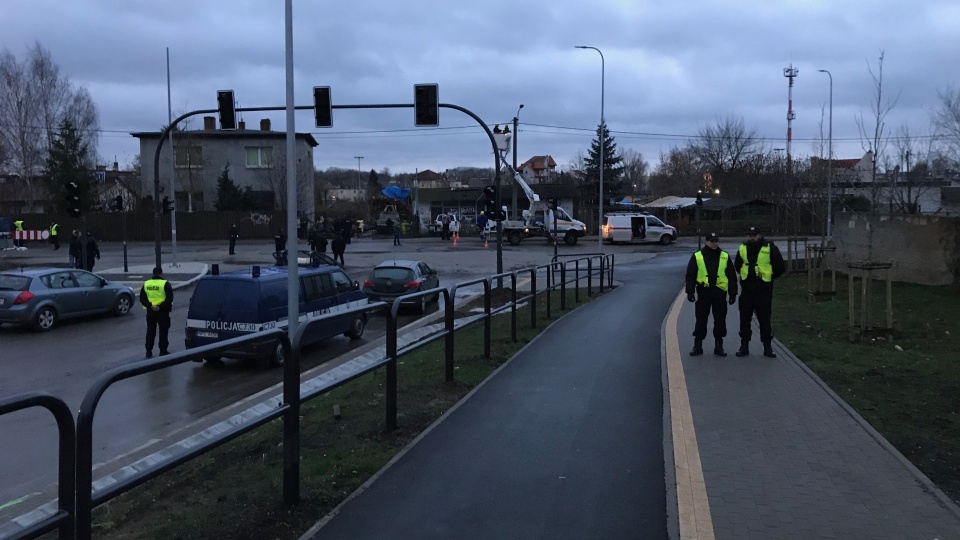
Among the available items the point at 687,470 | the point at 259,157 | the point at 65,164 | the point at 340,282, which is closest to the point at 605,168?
the point at 259,157

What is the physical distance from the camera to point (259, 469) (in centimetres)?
617

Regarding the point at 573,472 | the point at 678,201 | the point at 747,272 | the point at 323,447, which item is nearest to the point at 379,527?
the point at 573,472

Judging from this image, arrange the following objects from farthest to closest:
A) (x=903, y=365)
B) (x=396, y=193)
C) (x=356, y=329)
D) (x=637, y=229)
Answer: (x=396, y=193), (x=637, y=229), (x=356, y=329), (x=903, y=365)

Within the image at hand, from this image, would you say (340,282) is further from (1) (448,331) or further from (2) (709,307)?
(1) (448,331)

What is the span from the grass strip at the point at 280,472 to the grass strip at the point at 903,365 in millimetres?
4035

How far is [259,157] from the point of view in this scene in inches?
2415

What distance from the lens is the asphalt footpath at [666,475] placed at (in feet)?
15.1

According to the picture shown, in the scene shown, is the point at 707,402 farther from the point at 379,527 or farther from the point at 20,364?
the point at 20,364

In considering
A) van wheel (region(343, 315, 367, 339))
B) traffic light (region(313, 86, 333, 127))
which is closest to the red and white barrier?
traffic light (region(313, 86, 333, 127))

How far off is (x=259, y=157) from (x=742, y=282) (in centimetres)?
5569

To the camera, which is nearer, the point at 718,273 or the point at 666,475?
the point at 666,475

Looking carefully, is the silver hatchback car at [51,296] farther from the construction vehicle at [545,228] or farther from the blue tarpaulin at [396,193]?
the blue tarpaulin at [396,193]

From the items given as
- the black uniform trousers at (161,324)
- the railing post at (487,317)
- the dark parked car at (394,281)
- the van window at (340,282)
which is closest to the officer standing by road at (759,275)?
the railing post at (487,317)

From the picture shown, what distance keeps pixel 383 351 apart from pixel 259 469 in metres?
1.52
